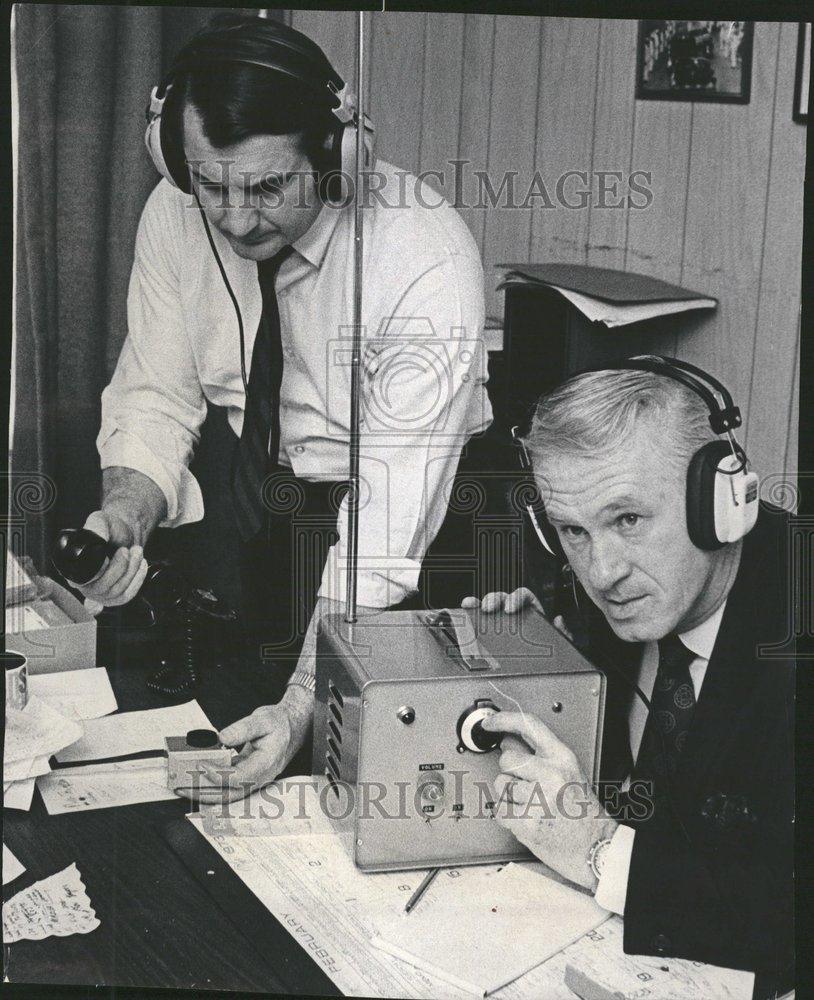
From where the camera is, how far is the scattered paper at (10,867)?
173 cm

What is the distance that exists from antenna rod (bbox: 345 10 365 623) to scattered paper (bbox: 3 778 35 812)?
510 millimetres

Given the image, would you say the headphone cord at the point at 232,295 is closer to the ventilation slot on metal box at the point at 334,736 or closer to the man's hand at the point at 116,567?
the man's hand at the point at 116,567

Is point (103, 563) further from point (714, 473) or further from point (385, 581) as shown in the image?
point (714, 473)

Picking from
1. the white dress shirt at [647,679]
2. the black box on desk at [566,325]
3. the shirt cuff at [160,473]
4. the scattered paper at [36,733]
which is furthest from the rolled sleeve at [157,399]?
the white dress shirt at [647,679]

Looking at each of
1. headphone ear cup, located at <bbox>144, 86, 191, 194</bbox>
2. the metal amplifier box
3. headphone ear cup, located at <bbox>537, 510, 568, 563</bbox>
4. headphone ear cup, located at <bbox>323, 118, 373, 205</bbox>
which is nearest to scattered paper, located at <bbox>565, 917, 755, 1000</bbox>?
the metal amplifier box

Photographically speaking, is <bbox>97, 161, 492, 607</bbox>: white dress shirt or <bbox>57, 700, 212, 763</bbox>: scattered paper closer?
<bbox>97, 161, 492, 607</bbox>: white dress shirt

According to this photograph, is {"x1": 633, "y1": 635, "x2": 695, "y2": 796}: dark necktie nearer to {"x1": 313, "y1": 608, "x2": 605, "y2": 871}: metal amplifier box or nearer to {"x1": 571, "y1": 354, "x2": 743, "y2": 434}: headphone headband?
{"x1": 313, "y1": 608, "x2": 605, "y2": 871}: metal amplifier box

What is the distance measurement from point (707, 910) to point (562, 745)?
0.90 feet

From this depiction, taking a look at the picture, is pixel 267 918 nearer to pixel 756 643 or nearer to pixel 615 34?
pixel 756 643

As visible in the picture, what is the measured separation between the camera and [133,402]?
70.2 inches

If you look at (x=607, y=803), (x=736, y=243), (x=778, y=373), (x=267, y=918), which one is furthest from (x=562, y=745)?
(x=736, y=243)

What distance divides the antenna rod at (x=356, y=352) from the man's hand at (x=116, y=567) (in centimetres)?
30

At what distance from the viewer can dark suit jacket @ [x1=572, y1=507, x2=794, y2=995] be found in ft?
5.48

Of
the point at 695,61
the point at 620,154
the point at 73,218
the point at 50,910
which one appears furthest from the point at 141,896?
the point at 695,61
